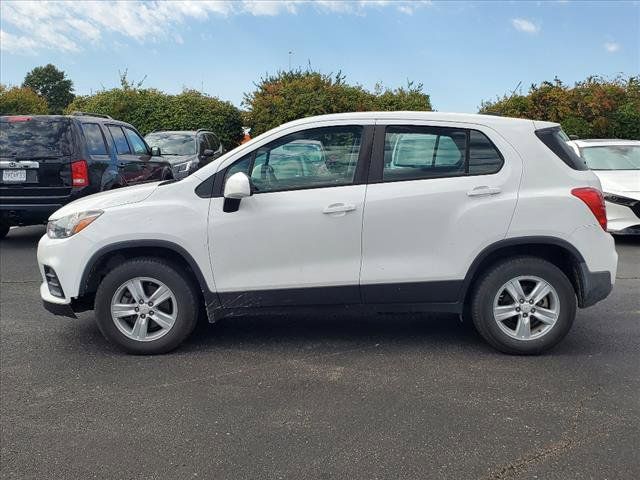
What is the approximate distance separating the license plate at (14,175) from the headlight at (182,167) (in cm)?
519

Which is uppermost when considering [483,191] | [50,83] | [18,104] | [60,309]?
[50,83]

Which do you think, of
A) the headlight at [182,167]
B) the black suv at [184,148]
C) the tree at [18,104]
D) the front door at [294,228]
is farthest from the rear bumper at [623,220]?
the tree at [18,104]

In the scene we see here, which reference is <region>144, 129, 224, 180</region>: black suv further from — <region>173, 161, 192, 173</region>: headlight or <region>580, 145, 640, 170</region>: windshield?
<region>580, 145, 640, 170</region>: windshield

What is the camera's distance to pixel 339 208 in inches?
173

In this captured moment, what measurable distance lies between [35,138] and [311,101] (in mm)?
13033

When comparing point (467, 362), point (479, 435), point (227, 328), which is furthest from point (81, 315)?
point (479, 435)

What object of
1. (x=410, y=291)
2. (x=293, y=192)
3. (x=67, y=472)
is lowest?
(x=67, y=472)

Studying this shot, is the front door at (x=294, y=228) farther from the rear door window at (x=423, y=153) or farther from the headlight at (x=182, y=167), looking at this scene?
the headlight at (x=182, y=167)

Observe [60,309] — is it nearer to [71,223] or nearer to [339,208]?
[71,223]

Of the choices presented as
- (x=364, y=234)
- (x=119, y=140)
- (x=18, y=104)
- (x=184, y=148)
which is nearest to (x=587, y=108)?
(x=184, y=148)

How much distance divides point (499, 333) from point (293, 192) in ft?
5.97

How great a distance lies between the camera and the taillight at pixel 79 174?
8398 millimetres

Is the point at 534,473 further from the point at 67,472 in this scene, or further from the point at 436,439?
the point at 67,472

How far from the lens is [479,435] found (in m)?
3.34
